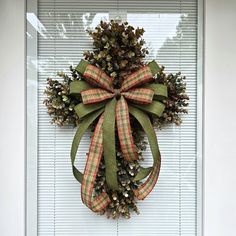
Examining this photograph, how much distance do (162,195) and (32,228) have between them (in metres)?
0.58

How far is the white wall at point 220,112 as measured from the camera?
1146 mm

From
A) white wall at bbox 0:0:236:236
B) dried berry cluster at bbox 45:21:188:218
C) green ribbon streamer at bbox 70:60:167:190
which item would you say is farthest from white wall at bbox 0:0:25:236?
green ribbon streamer at bbox 70:60:167:190

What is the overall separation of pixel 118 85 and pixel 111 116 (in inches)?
5.9

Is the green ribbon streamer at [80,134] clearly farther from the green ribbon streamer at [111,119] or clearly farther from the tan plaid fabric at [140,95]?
the tan plaid fabric at [140,95]

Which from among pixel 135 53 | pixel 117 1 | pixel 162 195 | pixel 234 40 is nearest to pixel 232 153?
pixel 162 195

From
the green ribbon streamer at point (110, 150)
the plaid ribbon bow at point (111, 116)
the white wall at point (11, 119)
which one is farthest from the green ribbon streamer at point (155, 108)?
the white wall at point (11, 119)

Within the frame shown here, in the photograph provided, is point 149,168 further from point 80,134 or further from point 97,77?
point 97,77

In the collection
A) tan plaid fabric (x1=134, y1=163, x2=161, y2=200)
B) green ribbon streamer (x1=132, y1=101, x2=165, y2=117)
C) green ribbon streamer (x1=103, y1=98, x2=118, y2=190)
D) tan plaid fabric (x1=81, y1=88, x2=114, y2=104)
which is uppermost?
tan plaid fabric (x1=81, y1=88, x2=114, y2=104)

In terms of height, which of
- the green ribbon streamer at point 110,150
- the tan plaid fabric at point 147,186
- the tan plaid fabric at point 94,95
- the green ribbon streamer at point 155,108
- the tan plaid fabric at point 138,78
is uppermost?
the tan plaid fabric at point 138,78

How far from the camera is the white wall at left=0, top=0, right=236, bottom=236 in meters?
1.13

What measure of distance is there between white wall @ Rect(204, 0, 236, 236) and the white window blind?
0.06 meters

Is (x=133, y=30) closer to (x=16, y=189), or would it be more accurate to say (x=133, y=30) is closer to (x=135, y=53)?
(x=135, y=53)

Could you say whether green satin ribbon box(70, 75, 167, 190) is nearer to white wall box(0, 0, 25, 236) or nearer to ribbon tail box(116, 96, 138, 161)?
ribbon tail box(116, 96, 138, 161)

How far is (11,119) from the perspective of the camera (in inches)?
44.7
